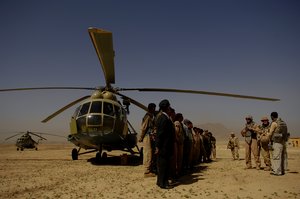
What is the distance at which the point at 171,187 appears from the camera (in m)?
5.40

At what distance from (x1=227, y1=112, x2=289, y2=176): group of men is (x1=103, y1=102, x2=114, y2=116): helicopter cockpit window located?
16.6ft

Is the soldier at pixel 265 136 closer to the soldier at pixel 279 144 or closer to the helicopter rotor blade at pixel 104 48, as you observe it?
the soldier at pixel 279 144

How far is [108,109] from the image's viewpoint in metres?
10.7

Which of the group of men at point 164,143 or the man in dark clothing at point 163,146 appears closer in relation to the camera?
the man in dark clothing at point 163,146

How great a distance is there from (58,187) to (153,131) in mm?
2569

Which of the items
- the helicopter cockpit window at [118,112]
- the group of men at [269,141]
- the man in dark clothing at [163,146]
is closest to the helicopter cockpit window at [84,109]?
the helicopter cockpit window at [118,112]

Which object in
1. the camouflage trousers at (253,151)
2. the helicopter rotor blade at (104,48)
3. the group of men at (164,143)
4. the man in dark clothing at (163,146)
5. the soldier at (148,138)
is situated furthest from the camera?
the camouflage trousers at (253,151)

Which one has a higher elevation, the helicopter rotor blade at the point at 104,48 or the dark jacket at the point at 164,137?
the helicopter rotor blade at the point at 104,48

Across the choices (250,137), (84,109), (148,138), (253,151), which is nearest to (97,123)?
(84,109)

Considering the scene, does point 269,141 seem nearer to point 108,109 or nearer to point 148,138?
point 148,138

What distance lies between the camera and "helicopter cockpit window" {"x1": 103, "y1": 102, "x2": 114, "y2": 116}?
34.6 ft

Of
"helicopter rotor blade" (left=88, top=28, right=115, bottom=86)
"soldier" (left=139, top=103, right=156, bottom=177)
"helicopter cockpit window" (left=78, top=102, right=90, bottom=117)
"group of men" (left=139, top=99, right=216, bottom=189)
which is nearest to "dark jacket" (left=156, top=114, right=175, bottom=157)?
"group of men" (left=139, top=99, right=216, bottom=189)

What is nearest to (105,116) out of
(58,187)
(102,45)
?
(102,45)

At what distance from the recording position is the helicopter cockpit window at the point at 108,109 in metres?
10.5
